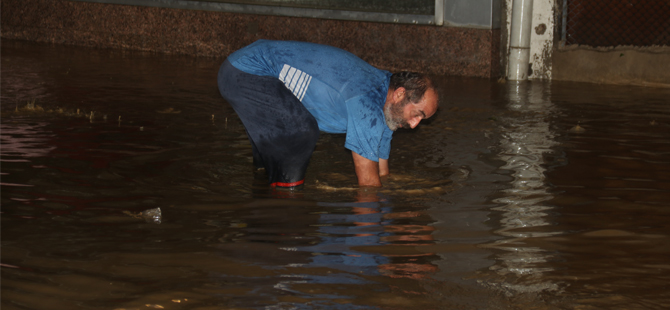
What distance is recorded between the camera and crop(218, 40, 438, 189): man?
153 inches

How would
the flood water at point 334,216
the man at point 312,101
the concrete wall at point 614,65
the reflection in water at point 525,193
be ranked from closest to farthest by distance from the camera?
the flood water at point 334,216, the reflection in water at point 525,193, the man at point 312,101, the concrete wall at point 614,65

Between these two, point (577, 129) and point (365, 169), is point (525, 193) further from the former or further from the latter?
point (577, 129)

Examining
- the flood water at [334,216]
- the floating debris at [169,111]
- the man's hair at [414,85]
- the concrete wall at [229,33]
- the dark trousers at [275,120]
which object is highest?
the concrete wall at [229,33]

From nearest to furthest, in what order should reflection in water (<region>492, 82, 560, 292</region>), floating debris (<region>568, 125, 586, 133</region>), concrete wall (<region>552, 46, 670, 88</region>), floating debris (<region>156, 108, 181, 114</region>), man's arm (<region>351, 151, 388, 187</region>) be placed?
1. reflection in water (<region>492, 82, 560, 292</region>)
2. man's arm (<region>351, 151, 388, 187</region>)
3. floating debris (<region>568, 125, 586, 133</region>)
4. floating debris (<region>156, 108, 181, 114</region>)
5. concrete wall (<region>552, 46, 670, 88</region>)

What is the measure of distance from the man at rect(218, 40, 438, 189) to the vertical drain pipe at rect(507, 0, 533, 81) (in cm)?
610

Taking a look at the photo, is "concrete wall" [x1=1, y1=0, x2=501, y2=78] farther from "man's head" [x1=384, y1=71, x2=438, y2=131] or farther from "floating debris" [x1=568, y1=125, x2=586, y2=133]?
"man's head" [x1=384, y1=71, x2=438, y2=131]

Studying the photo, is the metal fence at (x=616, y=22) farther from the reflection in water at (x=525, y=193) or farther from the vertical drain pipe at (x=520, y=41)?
the reflection in water at (x=525, y=193)

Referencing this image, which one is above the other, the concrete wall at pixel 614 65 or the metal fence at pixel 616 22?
the metal fence at pixel 616 22

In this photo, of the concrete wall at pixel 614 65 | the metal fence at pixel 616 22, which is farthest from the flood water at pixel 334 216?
the metal fence at pixel 616 22

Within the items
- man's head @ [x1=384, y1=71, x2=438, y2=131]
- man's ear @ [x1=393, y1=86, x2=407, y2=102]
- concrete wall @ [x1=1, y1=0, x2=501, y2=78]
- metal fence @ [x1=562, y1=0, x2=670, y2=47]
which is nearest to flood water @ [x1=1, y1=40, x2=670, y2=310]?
man's head @ [x1=384, y1=71, x2=438, y2=131]

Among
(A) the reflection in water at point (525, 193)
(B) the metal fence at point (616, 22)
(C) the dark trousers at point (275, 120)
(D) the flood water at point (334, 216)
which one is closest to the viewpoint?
(D) the flood water at point (334, 216)

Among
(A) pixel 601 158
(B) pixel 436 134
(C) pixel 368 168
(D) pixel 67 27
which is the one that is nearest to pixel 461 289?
(C) pixel 368 168

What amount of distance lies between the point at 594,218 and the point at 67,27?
11484 mm

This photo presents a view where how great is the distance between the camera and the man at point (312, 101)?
389 centimetres
